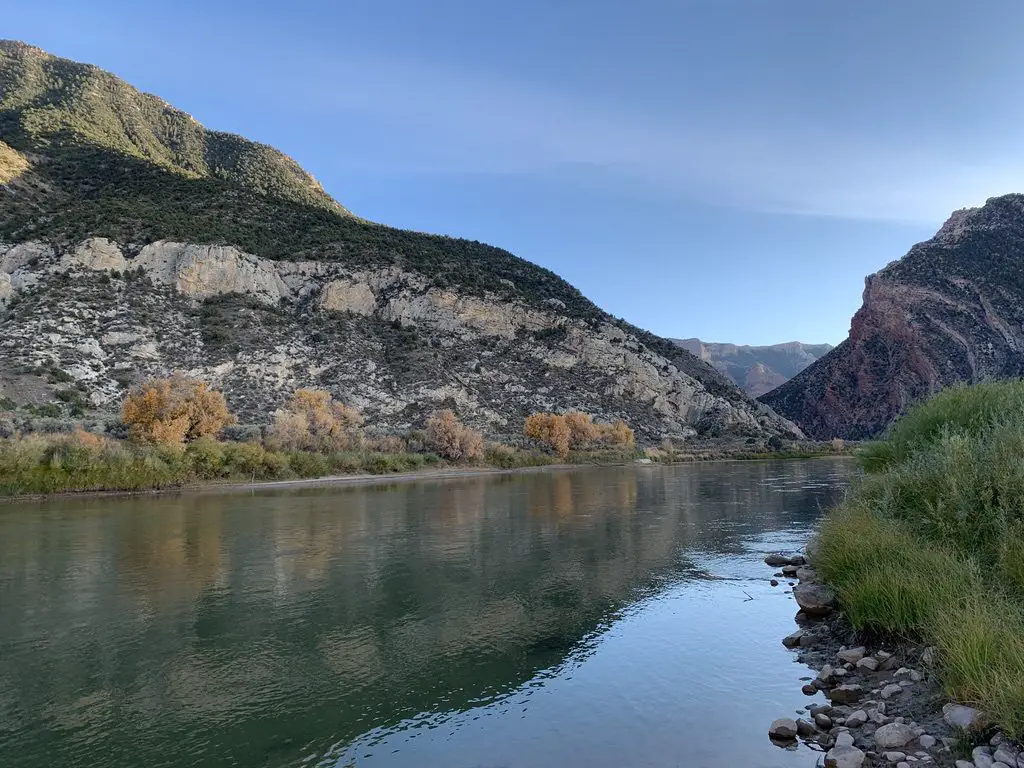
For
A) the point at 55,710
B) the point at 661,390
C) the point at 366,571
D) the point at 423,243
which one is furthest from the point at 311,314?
the point at 55,710

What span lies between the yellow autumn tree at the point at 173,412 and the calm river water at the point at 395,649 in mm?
18844

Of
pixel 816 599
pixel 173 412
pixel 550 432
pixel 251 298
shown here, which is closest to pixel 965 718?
pixel 816 599

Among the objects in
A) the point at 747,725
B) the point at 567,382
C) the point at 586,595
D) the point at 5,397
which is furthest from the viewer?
the point at 567,382

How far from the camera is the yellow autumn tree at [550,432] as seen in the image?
67000mm

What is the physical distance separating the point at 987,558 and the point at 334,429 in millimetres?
48162

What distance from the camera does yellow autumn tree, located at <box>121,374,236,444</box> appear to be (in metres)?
39.4

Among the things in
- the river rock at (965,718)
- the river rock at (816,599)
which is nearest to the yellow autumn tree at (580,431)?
the river rock at (816,599)

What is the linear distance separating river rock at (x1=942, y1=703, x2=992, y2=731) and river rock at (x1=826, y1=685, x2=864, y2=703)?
1.31 m

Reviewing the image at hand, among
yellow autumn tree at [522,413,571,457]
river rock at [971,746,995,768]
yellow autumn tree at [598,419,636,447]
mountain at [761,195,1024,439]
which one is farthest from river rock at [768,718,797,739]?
mountain at [761,195,1024,439]

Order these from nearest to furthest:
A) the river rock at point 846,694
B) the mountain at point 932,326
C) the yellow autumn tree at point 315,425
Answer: the river rock at point 846,694 < the yellow autumn tree at point 315,425 < the mountain at point 932,326

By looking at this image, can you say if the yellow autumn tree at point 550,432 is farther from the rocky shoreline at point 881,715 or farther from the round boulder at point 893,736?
the round boulder at point 893,736

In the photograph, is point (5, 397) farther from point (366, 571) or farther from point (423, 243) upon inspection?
point (423, 243)

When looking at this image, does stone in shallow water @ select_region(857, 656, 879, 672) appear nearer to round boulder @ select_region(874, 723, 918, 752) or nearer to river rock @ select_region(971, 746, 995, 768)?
round boulder @ select_region(874, 723, 918, 752)

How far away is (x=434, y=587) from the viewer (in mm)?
13828
